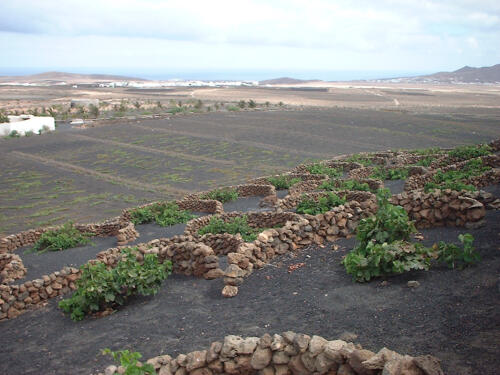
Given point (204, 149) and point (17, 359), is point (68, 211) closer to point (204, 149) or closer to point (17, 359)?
point (17, 359)

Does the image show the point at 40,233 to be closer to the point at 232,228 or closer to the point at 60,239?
the point at 60,239

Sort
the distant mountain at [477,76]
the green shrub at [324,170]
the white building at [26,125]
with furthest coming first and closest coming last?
the distant mountain at [477,76]
the white building at [26,125]
the green shrub at [324,170]

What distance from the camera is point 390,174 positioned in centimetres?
1817

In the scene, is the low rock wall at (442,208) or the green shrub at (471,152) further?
the green shrub at (471,152)

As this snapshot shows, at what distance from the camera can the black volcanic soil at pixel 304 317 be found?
5379mm

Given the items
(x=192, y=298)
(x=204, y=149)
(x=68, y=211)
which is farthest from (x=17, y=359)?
(x=204, y=149)

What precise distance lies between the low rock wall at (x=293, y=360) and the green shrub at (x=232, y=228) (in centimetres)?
654

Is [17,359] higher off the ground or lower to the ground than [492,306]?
lower

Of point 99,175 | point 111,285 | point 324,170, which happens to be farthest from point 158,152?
point 111,285

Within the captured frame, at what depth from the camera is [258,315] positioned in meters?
6.98

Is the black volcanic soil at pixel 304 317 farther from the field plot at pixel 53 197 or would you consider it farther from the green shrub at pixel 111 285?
the field plot at pixel 53 197

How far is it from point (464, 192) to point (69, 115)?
5396 cm

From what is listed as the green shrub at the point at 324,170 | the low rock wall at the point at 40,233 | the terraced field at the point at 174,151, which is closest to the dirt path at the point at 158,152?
the terraced field at the point at 174,151

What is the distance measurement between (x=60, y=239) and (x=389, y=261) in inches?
406
